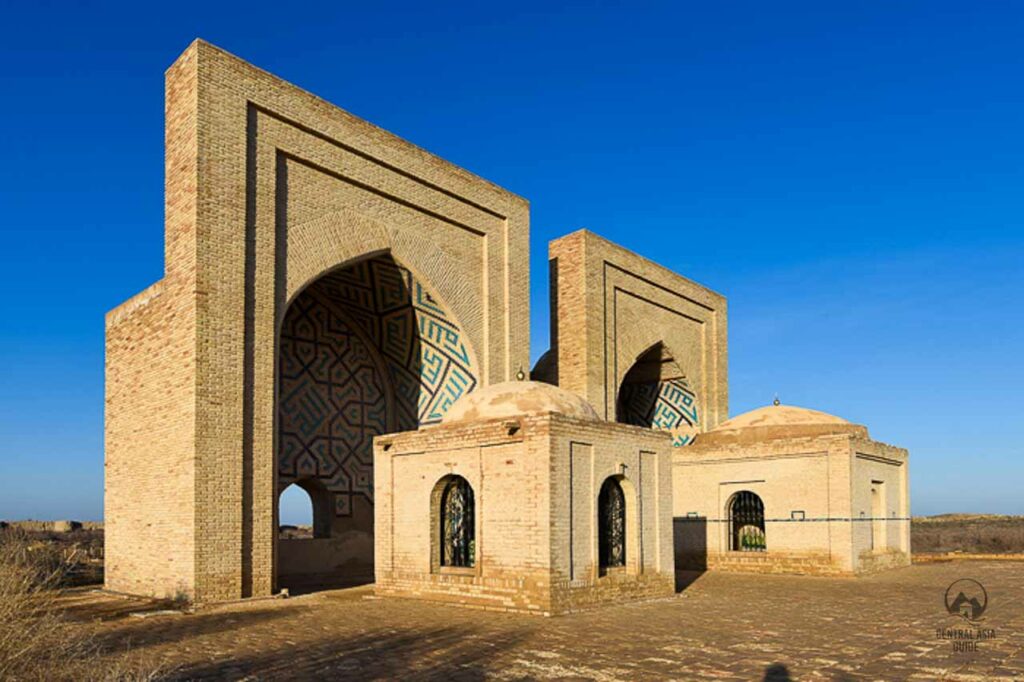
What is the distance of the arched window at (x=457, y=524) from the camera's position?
34.9ft

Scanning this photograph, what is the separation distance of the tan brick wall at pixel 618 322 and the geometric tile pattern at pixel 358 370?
2993 millimetres

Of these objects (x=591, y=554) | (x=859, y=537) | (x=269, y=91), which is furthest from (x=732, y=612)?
(x=269, y=91)

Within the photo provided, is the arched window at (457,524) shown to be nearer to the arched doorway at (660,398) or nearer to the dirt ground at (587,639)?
the dirt ground at (587,639)

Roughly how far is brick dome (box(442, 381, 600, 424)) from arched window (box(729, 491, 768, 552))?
6244 mm

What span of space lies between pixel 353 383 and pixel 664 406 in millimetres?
9079

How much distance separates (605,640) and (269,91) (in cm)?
867

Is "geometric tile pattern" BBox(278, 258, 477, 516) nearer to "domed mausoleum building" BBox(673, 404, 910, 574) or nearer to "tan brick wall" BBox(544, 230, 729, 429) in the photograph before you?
"tan brick wall" BBox(544, 230, 729, 429)

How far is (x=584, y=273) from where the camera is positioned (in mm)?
17656

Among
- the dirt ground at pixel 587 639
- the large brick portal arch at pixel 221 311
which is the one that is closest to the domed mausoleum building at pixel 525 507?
the dirt ground at pixel 587 639

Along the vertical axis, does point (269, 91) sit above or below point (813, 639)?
above

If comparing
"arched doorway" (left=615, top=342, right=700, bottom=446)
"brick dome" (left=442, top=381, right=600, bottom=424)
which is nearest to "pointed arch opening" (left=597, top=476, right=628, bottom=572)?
"brick dome" (left=442, top=381, right=600, bottom=424)

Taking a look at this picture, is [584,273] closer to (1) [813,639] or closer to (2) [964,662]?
(1) [813,639]

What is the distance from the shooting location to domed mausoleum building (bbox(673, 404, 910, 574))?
579 inches

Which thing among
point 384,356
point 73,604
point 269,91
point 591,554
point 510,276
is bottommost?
point 73,604
